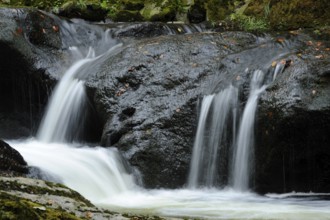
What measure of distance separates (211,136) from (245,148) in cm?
62

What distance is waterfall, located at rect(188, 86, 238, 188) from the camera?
7.14 metres

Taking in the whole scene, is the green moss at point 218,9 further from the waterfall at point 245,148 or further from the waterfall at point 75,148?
the waterfall at point 245,148

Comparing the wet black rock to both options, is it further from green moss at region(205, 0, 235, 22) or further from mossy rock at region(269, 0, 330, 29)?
green moss at region(205, 0, 235, 22)

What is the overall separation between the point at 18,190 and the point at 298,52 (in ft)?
18.8

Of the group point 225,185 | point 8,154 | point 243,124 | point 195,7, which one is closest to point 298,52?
point 243,124

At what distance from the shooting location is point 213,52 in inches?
343

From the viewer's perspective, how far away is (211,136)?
7316mm

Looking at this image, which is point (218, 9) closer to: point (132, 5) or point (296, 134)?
point (132, 5)

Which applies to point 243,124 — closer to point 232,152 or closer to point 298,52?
point 232,152

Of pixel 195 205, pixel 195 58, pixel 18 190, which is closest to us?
pixel 18 190

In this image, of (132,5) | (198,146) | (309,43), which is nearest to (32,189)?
(198,146)

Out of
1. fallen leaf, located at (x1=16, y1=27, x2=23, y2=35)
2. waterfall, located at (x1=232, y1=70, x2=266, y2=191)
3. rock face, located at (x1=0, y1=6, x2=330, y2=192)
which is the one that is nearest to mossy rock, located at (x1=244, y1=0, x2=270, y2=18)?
rock face, located at (x1=0, y1=6, x2=330, y2=192)

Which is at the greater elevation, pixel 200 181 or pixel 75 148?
pixel 75 148

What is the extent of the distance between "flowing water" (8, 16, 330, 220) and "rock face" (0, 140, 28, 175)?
591mm
